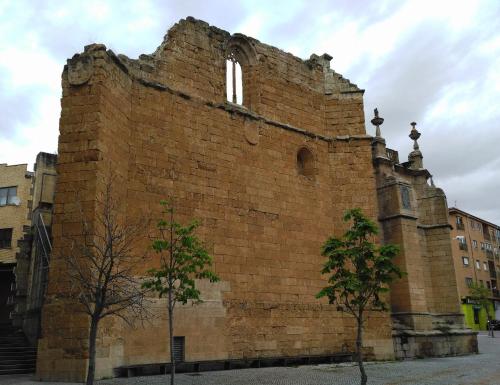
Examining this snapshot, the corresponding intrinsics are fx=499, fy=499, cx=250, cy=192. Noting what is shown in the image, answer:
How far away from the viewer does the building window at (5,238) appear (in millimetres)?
29188

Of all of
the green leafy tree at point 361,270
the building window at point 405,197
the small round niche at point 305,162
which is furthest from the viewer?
the building window at point 405,197

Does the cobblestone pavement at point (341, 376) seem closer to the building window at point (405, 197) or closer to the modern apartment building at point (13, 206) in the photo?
the building window at point (405, 197)

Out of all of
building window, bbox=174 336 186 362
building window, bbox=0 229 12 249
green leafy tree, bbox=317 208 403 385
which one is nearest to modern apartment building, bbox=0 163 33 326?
building window, bbox=0 229 12 249

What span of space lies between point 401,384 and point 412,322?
6756mm

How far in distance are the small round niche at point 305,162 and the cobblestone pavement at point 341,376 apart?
6307mm

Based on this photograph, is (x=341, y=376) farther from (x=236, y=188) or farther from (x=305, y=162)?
(x=305, y=162)

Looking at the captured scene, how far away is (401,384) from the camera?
10.4 metres

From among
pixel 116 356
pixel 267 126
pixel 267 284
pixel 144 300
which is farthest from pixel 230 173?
pixel 116 356

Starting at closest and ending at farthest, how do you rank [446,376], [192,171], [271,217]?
[446,376]
[192,171]
[271,217]

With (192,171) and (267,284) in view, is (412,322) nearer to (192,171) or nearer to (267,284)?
(267,284)

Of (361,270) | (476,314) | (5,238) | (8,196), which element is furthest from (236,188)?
(476,314)

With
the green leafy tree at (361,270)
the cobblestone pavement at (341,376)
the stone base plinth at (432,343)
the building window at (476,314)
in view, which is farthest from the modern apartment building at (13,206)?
the building window at (476,314)

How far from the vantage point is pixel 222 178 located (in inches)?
568

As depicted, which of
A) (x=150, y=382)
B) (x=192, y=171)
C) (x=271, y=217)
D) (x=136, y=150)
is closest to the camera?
(x=150, y=382)
